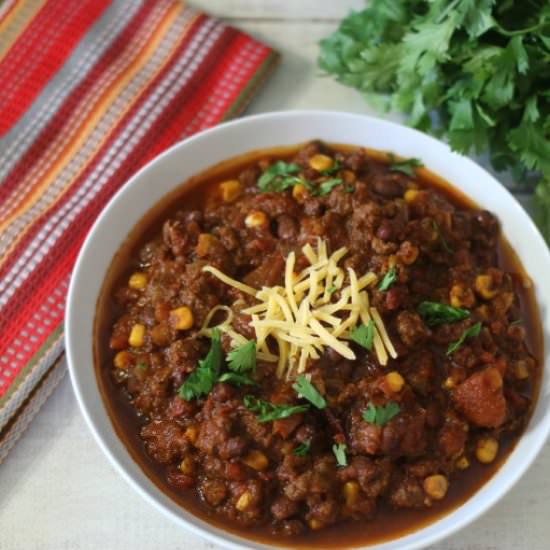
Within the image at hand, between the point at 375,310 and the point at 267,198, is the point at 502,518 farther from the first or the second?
the point at 267,198

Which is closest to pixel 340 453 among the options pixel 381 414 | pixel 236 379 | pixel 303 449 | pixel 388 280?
pixel 303 449

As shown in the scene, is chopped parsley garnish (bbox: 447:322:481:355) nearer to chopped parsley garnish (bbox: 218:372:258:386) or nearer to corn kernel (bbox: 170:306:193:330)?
chopped parsley garnish (bbox: 218:372:258:386)

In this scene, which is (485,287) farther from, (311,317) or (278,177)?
(278,177)

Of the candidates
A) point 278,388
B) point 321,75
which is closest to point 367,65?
point 321,75

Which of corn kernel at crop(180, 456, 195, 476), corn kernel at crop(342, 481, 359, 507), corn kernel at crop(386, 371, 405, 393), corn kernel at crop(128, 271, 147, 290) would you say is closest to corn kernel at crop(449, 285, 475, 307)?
corn kernel at crop(386, 371, 405, 393)

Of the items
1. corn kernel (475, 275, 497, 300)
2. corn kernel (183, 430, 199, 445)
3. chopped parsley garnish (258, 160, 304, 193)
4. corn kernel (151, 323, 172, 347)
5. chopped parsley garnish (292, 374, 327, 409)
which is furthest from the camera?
chopped parsley garnish (258, 160, 304, 193)
